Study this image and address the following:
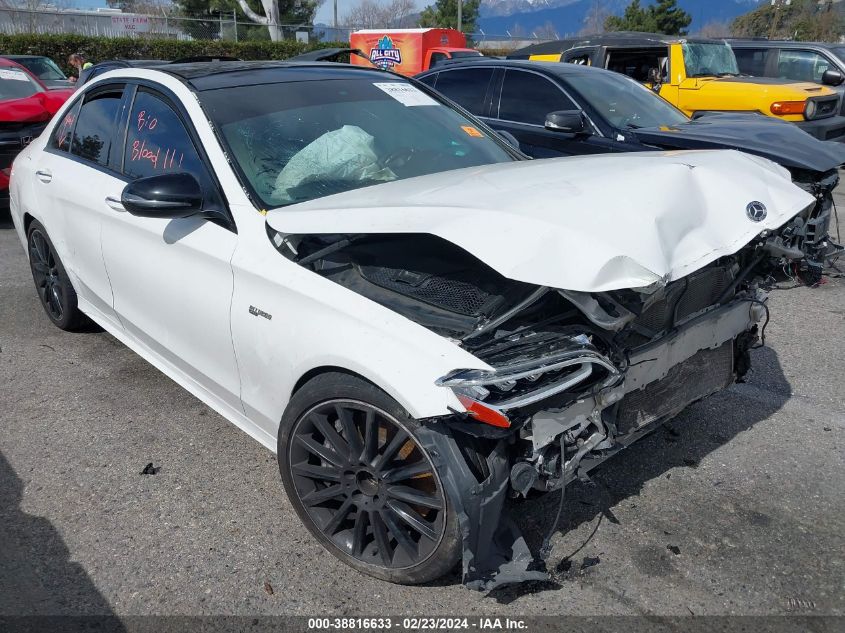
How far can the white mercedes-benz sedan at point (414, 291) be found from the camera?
2.20 metres

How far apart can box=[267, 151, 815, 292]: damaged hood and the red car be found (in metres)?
6.45

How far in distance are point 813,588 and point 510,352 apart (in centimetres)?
144

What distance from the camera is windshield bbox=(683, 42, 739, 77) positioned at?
9.70 m

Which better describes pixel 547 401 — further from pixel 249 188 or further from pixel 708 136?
pixel 708 136

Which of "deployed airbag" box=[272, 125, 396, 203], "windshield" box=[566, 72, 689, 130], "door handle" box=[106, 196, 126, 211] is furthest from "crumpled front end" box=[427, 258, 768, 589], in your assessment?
"windshield" box=[566, 72, 689, 130]

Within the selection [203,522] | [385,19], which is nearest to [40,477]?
[203,522]

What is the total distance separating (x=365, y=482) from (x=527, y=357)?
0.79m

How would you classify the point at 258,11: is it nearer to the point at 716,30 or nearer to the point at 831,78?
the point at 831,78

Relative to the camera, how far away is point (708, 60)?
991cm

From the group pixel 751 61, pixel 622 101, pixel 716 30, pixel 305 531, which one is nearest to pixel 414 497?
pixel 305 531

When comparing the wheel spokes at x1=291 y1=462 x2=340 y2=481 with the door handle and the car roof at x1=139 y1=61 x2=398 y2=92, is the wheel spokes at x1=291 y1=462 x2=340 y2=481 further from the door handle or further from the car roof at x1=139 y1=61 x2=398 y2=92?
the car roof at x1=139 y1=61 x2=398 y2=92

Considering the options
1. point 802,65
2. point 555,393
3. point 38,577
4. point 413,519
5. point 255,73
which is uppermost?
point 802,65

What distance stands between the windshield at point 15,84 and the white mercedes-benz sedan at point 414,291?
20.7ft

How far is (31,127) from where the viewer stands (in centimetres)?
797
